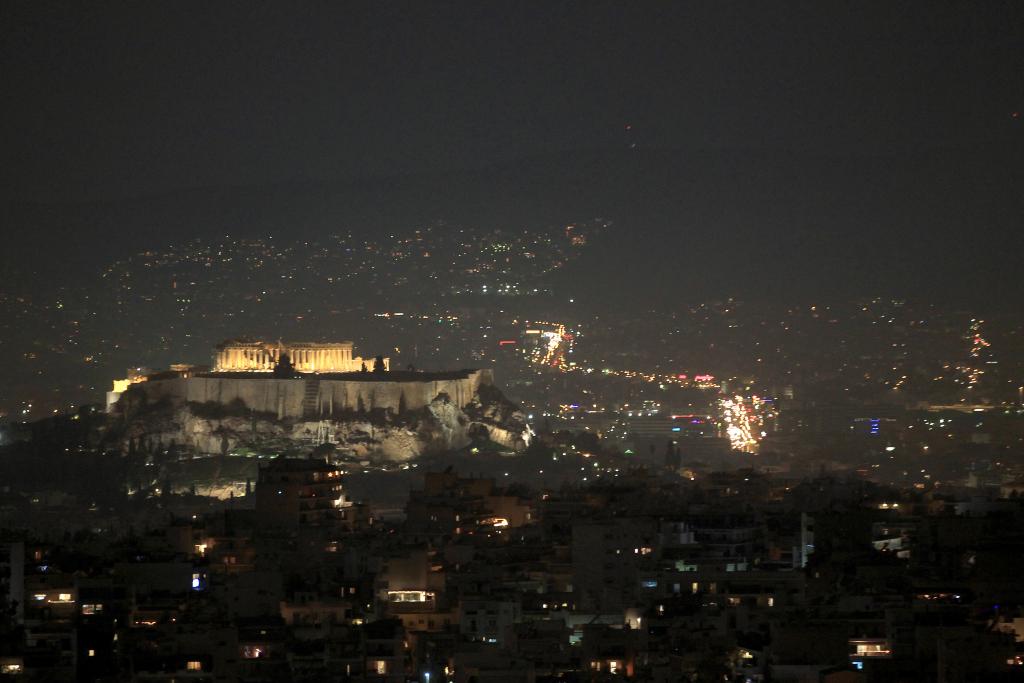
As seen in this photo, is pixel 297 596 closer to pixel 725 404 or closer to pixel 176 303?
pixel 725 404

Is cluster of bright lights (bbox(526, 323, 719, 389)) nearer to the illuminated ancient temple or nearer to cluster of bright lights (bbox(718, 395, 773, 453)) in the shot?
cluster of bright lights (bbox(718, 395, 773, 453))

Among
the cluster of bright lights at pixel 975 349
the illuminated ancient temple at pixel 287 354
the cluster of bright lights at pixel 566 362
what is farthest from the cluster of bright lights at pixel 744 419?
the illuminated ancient temple at pixel 287 354

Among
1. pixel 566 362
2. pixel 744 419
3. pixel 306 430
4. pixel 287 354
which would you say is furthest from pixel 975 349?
pixel 566 362

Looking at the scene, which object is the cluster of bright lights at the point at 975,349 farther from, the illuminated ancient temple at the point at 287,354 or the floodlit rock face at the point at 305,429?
the illuminated ancient temple at the point at 287,354

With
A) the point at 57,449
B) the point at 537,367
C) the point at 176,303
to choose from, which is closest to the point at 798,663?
the point at 57,449

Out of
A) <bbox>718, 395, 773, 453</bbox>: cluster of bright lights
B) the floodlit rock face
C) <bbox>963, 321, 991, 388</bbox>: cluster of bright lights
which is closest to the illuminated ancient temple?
the floodlit rock face

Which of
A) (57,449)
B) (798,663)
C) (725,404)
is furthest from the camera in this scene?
(725,404)
